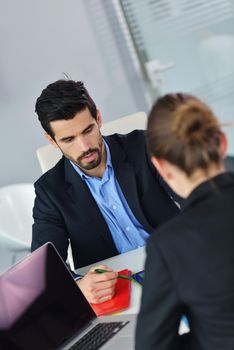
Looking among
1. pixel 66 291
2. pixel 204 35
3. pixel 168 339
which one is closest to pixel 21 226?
pixel 204 35

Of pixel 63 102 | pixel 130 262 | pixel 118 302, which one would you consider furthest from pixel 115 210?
pixel 118 302

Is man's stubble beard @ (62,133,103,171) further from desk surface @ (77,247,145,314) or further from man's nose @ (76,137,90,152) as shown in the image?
desk surface @ (77,247,145,314)

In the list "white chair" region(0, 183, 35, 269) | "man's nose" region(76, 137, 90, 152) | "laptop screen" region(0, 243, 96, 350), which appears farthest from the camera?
"white chair" region(0, 183, 35, 269)

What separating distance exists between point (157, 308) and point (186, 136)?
30 centimetres

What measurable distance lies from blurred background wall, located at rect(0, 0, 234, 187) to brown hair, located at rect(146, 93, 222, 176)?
2.97 metres

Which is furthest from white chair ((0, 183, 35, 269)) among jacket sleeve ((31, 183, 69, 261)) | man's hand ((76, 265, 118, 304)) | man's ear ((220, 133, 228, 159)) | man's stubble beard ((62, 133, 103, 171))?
man's ear ((220, 133, 228, 159))

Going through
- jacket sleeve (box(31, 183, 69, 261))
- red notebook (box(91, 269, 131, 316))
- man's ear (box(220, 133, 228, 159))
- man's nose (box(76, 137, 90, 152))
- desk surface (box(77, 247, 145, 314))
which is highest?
man's ear (box(220, 133, 228, 159))

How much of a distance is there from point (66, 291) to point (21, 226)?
2.11 m

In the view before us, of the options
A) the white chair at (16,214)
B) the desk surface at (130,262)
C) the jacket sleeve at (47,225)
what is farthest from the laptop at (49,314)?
the white chair at (16,214)

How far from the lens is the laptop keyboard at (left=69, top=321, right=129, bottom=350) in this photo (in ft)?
4.88

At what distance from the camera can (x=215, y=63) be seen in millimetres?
3896

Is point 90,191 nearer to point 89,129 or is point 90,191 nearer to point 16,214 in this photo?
point 89,129

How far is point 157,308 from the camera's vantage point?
1021 mm

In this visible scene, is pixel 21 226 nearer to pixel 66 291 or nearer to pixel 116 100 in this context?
pixel 116 100
